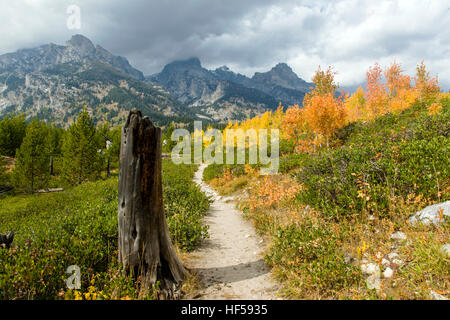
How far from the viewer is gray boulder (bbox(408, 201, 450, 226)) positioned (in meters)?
3.73

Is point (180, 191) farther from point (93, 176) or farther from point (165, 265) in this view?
point (93, 176)

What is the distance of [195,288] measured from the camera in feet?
13.1

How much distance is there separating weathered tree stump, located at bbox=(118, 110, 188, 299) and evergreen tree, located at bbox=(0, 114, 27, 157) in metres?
49.3

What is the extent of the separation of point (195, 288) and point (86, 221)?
3516 millimetres

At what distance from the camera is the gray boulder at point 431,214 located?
373 centimetres

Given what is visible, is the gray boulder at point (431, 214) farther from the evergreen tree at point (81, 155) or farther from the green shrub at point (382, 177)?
the evergreen tree at point (81, 155)

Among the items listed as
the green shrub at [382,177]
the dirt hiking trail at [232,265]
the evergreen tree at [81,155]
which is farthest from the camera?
the evergreen tree at [81,155]

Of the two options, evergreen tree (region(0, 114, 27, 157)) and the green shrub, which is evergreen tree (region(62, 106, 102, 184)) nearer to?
evergreen tree (region(0, 114, 27, 157))

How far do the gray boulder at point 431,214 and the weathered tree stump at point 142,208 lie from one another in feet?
14.6

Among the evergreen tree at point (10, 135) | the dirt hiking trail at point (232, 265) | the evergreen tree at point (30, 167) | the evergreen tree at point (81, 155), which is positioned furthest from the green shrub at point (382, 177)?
the evergreen tree at point (10, 135)

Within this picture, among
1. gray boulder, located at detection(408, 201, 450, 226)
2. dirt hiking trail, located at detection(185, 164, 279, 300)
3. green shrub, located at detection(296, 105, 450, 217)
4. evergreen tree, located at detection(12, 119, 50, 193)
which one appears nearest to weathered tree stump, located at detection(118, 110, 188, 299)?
dirt hiking trail, located at detection(185, 164, 279, 300)

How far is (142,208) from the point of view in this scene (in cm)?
355

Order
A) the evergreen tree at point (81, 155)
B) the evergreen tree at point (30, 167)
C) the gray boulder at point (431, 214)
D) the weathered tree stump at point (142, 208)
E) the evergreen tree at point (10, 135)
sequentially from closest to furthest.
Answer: the weathered tree stump at point (142, 208), the gray boulder at point (431, 214), the evergreen tree at point (30, 167), the evergreen tree at point (81, 155), the evergreen tree at point (10, 135)
